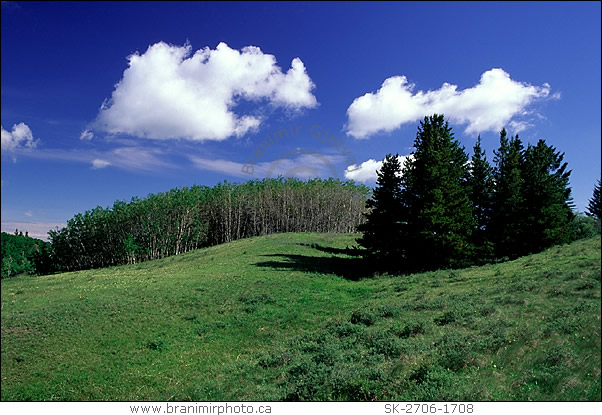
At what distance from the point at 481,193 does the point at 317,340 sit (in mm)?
31208

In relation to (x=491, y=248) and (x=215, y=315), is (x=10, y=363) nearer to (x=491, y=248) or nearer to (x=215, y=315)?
(x=215, y=315)

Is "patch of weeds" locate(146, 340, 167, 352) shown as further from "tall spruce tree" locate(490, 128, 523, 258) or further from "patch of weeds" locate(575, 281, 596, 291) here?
"tall spruce tree" locate(490, 128, 523, 258)

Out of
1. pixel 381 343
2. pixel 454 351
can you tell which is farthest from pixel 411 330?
pixel 454 351

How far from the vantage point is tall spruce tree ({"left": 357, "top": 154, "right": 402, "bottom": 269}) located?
3328cm

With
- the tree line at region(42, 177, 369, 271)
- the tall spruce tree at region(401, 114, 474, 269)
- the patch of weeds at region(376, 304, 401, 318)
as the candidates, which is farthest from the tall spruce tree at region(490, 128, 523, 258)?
the tree line at region(42, 177, 369, 271)

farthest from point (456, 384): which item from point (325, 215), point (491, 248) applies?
point (325, 215)

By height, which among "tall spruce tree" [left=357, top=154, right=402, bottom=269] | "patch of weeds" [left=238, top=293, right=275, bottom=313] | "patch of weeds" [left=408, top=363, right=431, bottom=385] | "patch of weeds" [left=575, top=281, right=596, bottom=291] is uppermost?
"tall spruce tree" [left=357, top=154, right=402, bottom=269]

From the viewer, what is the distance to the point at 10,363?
1380 cm

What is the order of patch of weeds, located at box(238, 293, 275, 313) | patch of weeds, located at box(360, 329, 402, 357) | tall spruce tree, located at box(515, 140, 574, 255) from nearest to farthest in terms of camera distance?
1. patch of weeds, located at box(360, 329, 402, 357)
2. patch of weeds, located at box(238, 293, 275, 313)
3. tall spruce tree, located at box(515, 140, 574, 255)

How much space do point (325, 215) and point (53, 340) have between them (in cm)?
→ 6891

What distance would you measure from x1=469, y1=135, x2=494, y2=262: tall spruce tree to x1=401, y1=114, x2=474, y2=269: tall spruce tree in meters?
3.17

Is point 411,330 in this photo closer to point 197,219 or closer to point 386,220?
point 386,220

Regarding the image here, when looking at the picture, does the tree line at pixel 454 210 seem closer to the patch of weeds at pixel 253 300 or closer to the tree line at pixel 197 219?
the patch of weeds at pixel 253 300

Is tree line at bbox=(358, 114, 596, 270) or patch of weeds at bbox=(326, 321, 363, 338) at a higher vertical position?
tree line at bbox=(358, 114, 596, 270)
